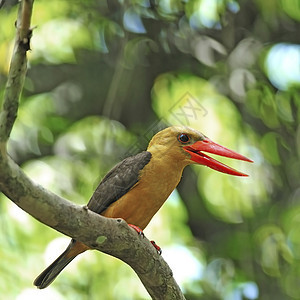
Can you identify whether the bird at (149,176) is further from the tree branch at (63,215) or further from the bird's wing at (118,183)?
the tree branch at (63,215)

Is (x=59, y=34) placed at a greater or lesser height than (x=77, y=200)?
lesser

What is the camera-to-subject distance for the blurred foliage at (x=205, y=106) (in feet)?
24.4

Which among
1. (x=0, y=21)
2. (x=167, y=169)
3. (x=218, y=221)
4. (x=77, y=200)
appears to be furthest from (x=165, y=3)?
(x=167, y=169)

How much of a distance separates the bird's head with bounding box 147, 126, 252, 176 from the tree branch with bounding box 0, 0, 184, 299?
1.60 ft

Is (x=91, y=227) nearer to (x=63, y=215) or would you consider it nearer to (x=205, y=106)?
(x=63, y=215)

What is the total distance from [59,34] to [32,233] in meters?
2.93

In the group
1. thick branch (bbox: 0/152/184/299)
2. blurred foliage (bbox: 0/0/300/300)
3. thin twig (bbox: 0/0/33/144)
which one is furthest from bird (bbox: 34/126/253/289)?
blurred foliage (bbox: 0/0/300/300)

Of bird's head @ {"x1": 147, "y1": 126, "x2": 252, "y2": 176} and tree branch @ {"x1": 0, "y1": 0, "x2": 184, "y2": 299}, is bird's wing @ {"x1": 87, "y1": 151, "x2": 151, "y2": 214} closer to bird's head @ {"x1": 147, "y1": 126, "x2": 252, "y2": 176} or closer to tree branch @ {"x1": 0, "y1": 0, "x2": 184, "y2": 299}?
bird's head @ {"x1": 147, "y1": 126, "x2": 252, "y2": 176}

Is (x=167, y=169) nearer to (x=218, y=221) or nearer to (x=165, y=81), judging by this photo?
(x=165, y=81)

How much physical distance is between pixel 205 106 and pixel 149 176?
139 inches

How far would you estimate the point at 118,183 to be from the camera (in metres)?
3.79

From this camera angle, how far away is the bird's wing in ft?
11.8

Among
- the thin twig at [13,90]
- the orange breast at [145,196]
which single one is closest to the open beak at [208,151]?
the orange breast at [145,196]

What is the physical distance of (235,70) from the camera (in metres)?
8.24
